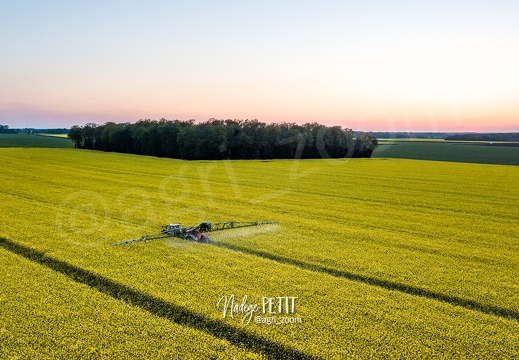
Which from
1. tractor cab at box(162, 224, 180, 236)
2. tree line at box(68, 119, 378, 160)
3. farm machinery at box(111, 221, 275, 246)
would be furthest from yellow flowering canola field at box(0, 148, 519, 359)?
tree line at box(68, 119, 378, 160)

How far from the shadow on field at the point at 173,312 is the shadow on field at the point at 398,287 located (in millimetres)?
5174

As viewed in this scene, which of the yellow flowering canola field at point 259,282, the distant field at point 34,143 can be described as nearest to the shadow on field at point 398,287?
the yellow flowering canola field at point 259,282

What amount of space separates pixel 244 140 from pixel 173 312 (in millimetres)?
79429

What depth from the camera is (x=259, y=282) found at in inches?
505

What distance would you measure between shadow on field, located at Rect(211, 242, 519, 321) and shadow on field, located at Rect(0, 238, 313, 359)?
5174 mm

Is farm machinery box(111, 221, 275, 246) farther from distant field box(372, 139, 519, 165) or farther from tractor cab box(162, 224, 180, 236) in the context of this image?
distant field box(372, 139, 519, 165)

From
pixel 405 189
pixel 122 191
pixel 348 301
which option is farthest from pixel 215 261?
pixel 405 189

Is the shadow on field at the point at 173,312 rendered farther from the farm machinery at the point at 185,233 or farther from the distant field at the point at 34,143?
the distant field at the point at 34,143

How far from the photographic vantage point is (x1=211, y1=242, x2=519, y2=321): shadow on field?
Result: 11.4m

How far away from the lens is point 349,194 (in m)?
33.7

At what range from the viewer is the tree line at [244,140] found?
8875 centimetres

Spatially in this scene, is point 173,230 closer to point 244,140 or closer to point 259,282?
point 259,282

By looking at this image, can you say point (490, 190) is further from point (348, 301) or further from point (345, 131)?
point (345, 131)

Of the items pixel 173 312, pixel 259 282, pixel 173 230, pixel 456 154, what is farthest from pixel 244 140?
pixel 173 312
